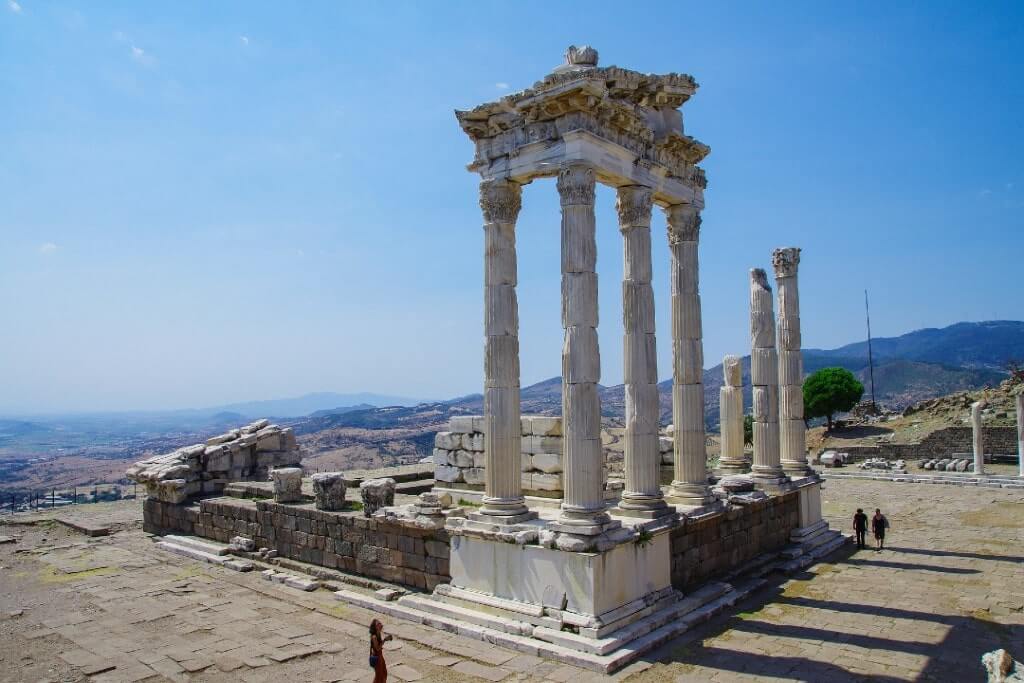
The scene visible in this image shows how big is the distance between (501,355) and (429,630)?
438 cm

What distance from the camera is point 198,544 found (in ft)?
55.8

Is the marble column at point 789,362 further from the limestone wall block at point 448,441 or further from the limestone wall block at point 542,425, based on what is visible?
the limestone wall block at point 448,441

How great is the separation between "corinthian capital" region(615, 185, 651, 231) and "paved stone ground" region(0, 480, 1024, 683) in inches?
261

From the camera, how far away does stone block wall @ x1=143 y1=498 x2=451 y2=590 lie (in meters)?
12.3

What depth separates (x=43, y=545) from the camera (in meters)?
18.0

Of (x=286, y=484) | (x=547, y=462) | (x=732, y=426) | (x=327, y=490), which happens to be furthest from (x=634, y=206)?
(x=286, y=484)

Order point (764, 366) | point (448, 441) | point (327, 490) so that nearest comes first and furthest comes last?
point (327, 490) → point (448, 441) → point (764, 366)

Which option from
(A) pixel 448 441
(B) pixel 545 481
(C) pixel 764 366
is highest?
(C) pixel 764 366

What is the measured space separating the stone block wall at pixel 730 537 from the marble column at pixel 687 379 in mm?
661

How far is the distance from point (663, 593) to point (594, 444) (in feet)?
8.90

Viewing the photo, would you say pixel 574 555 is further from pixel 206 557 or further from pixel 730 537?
pixel 206 557

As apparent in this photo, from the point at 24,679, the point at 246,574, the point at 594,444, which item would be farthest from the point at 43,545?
the point at 594,444

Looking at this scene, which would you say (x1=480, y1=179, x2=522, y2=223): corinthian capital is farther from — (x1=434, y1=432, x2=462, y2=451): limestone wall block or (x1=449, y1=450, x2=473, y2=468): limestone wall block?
(x1=449, y1=450, x2=473, y2=468): limestone wall block

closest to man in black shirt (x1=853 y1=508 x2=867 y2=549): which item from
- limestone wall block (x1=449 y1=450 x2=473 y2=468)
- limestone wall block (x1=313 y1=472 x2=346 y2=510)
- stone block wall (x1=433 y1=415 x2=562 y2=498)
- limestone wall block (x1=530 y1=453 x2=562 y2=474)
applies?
Answer: stone block wall (x1=433 y1=415 x2=562 y2=498)
